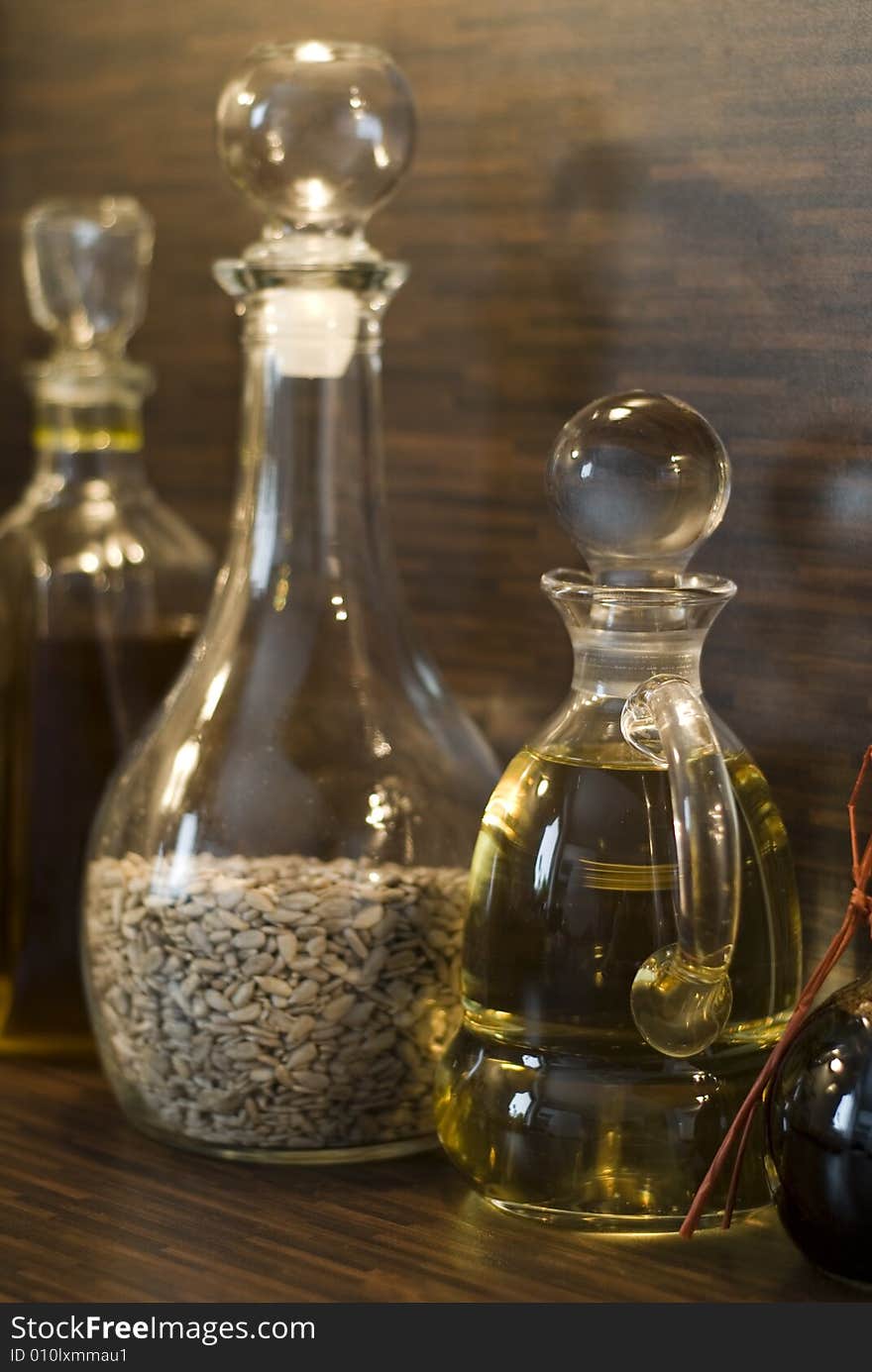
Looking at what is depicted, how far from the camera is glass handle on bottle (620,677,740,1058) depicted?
52cm

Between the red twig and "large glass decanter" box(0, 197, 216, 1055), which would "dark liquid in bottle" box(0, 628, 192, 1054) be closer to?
"large glass decanter" box(0, 197, 216, 1055)

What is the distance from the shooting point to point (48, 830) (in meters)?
0.75

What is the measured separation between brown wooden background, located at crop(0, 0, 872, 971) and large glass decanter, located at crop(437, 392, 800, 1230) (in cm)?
7

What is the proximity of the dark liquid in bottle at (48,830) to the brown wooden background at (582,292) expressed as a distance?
15 centimetres

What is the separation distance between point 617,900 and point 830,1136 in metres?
0.09

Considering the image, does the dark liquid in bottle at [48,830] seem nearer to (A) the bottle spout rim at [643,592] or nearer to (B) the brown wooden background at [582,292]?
(B) the brown wooden background at [582,292]

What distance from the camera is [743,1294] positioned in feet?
1.70

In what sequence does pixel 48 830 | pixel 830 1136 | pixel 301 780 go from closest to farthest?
pixel 830 1136
pixel 301 780
pixel 48 830

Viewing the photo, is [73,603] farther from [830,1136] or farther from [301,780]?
[830,1136]

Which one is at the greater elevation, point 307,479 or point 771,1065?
point 307,479

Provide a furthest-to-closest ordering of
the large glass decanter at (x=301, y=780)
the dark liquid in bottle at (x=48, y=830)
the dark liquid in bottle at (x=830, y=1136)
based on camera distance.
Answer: the dark liquid in bottle at (x=48, y=830), the large glass decanter at (x=301, y=780), the dark liquid in bottle at (x=830, y=1136)

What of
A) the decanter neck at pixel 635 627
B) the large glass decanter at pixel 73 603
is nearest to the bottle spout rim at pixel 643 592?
the decanter neck at pixel 635 627

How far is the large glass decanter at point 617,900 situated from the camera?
551mm

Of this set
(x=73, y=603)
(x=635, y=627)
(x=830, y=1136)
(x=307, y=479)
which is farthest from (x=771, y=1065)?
(x=73, y=603)
